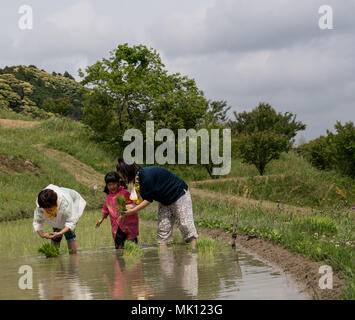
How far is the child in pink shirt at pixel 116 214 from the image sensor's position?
31.0 feet

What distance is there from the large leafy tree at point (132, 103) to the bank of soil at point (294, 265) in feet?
95.7

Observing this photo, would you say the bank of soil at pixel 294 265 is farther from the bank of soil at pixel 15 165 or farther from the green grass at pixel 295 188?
the bank of soil at pixel 15 165

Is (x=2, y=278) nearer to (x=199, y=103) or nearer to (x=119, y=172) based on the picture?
(x=119, y=172)

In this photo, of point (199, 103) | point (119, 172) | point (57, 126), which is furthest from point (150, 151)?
point (119, 172)

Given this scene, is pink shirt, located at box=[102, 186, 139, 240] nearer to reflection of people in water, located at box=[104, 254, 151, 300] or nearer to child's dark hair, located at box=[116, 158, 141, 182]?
child's dark hair, located at box=[116, 158, 141, 182]

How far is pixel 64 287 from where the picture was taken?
6879 millimetres

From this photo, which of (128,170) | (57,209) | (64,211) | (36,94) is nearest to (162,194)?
(128,170)

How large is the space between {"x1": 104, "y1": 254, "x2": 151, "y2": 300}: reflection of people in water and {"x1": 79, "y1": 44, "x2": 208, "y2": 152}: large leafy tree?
31258 millimetres

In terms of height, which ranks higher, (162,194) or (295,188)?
(162,194)

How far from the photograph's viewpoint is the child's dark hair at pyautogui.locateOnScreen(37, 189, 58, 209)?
8.49m

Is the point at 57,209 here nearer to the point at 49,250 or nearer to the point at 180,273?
the point at 49,250

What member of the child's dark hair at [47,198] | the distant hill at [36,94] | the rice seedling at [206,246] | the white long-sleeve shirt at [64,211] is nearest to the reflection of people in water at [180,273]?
the rice seedling at [206,246]

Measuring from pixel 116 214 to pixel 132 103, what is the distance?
105 feet
